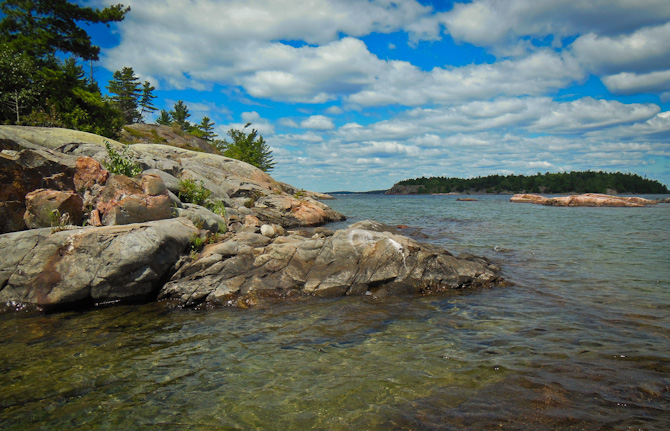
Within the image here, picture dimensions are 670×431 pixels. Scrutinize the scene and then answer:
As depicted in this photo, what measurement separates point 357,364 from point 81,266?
855cm

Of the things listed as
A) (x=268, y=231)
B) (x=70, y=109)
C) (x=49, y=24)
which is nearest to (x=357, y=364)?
(x=268, y=231)

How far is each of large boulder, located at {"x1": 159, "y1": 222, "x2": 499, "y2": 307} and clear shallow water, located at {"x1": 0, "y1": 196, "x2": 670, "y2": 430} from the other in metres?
0.75

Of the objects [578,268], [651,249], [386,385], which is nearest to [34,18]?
[386,385]

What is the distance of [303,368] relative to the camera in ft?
20.4

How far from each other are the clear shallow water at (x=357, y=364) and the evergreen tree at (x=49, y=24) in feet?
105

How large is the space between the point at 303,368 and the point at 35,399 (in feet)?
13.4

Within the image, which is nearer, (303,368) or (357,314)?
(303,368)

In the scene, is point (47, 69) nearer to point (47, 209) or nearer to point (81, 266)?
point (47, 209)

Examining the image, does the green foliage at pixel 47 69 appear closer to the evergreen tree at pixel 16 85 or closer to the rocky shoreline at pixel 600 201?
the evergreen tree at pixel 16 85

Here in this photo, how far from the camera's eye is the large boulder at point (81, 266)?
31.7 ft

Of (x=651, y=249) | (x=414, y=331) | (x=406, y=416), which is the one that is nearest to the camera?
(x=406, y=416)

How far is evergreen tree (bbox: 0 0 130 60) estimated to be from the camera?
2969 cm

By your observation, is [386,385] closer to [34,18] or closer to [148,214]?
[148,214]

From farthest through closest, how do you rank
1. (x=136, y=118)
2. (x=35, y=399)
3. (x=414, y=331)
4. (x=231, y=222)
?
(x=136, y=118), (x=231, y=222), (x=414, y=331), (x=35, y=399)
